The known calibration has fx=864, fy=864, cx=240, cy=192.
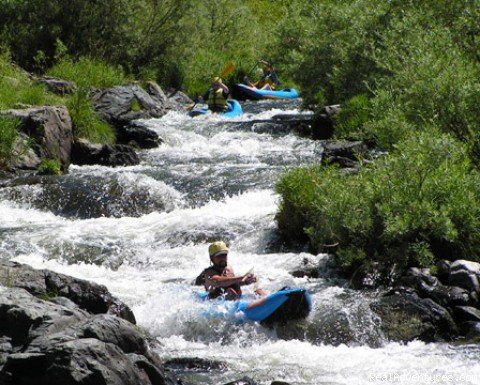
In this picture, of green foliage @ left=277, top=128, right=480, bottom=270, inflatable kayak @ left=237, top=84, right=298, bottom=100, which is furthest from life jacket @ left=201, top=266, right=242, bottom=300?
inflatable kayak @ left=237, top=84, right=298, bottom=100

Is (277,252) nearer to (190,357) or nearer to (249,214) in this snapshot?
(249,214)

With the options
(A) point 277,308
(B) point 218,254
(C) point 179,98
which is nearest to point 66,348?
(A) point 277,308

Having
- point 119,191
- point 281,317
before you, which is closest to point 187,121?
point 119,191

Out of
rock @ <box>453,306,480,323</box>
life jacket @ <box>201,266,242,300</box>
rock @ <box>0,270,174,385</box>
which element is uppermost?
rock @ <box>0,270,174,385</box>

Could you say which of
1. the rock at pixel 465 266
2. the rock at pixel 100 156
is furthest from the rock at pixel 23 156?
the rock at pixel 465 266

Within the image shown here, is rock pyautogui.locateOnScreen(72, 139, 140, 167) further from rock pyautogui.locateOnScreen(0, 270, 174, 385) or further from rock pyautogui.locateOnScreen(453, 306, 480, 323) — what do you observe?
rock pyautogui.locateOnScreen(0, 270, 174, 385)

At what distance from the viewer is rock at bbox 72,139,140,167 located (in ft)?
53.1

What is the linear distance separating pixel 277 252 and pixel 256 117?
36.5 feet

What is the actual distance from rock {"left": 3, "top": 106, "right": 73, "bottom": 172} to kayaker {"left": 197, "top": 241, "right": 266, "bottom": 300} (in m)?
7.06

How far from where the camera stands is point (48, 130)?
51.7 feet

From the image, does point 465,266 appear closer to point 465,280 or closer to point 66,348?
point 465,280

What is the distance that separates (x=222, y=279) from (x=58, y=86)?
1113 cm

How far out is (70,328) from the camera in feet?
20.1

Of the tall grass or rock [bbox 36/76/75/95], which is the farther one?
rock [bbox 36/76/75/95]
